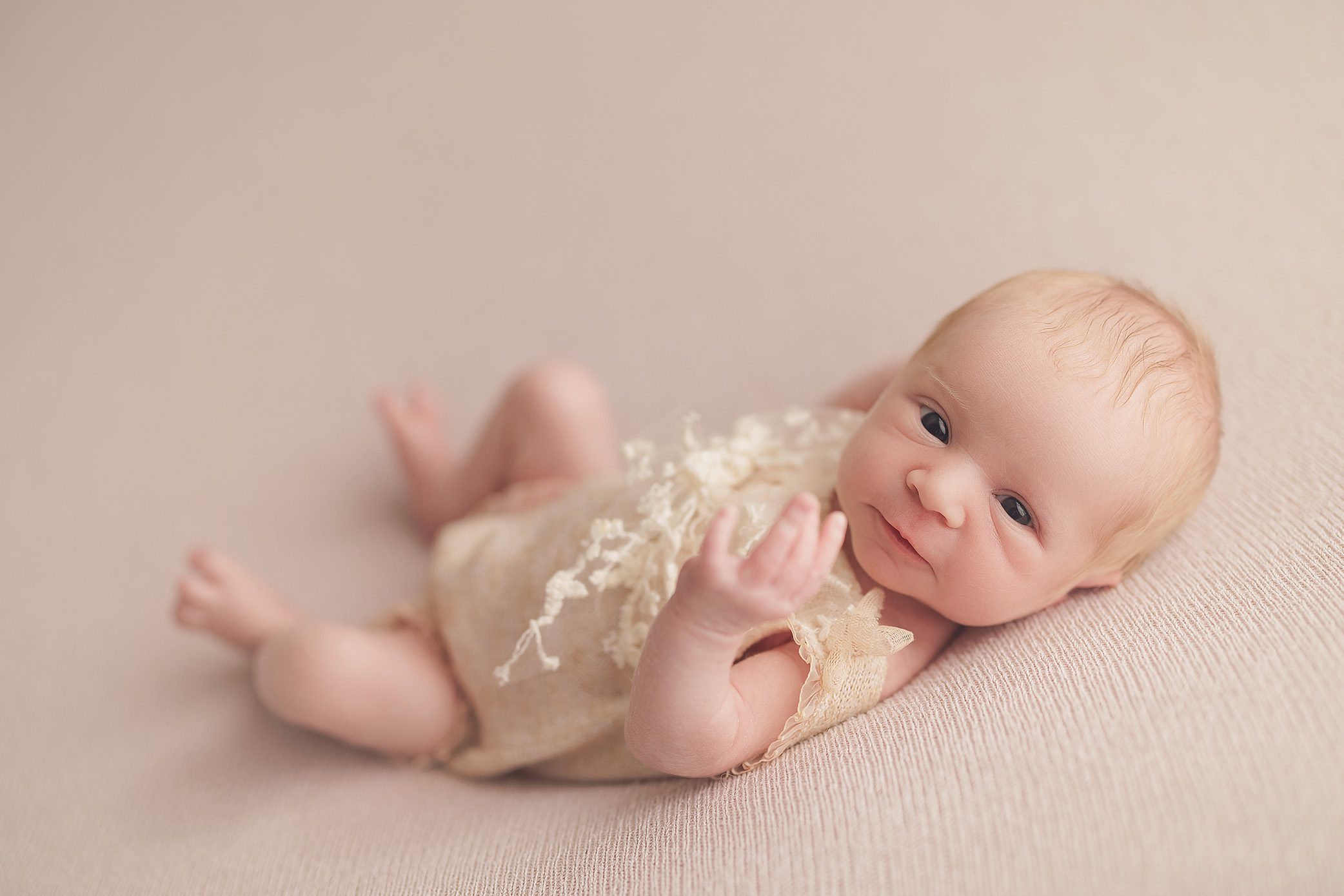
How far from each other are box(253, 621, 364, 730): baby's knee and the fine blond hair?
689mm

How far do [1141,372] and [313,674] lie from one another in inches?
33.7

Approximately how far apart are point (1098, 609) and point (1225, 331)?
0.45m

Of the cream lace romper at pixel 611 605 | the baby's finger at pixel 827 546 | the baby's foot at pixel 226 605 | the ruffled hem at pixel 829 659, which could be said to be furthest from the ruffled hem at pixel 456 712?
the baby's finger at pixel 827 546

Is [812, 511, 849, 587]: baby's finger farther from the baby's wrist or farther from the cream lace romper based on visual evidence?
the cream lace romper

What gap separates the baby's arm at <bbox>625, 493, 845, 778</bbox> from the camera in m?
0.71

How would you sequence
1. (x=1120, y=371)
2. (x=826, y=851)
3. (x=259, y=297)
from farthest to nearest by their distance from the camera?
(x=259, y=297) → (x=1120, y=371) → (x=826, y=851)

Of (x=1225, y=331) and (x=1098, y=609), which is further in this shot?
(x=1225, y=331)

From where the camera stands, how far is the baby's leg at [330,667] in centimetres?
105

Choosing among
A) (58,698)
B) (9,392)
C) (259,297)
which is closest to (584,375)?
(259,297)

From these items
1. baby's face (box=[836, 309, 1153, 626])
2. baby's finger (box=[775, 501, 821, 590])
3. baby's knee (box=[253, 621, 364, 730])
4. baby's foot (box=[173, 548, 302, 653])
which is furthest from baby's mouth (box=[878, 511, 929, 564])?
baby's foot (box=[173, 548, 302, 653])

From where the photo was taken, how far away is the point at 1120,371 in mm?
873

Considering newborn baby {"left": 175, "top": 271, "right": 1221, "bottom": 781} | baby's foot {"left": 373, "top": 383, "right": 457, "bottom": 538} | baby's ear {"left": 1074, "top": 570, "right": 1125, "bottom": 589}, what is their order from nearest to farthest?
newborn baby {"left": 175, "top": 271, "right": 1221, "bottom": 781} < baby's ear {"left": 1074, "top": 570, "right": 1125, "bottom": 589} < baby's foot {"left": 373, "top": 383, "right": 457, "bottom": 538}

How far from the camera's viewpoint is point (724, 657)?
0.77m

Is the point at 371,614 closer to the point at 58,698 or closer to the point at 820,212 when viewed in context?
the point at 58,698
